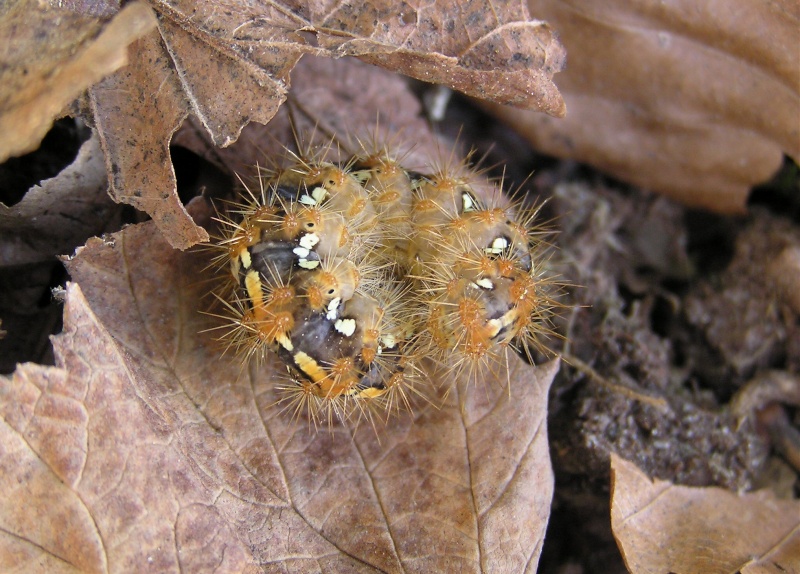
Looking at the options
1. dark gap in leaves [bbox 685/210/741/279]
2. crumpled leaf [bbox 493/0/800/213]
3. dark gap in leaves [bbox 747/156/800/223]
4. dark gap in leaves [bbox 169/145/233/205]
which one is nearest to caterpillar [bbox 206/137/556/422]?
dark gap in leaves [bbox 169/145/233/205]

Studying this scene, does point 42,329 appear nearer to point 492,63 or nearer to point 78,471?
point 78,471

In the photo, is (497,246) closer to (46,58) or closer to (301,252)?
(301,252)

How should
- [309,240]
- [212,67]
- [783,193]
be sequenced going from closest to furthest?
[212,67]
[309,240]
[783,193]

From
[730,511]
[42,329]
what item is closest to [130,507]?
[42,329]

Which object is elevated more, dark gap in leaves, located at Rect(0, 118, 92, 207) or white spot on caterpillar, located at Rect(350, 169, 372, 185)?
white spot on caterpillar, located at Rect(350, 169, 372, 185)

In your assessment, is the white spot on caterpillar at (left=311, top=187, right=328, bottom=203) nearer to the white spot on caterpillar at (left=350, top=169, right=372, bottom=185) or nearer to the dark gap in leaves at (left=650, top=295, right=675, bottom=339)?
the white spot on caterpillar at (left=350, top=169, right=372, bottom=185)

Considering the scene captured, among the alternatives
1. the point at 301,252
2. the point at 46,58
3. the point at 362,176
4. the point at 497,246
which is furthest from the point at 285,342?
the point at 46,58
